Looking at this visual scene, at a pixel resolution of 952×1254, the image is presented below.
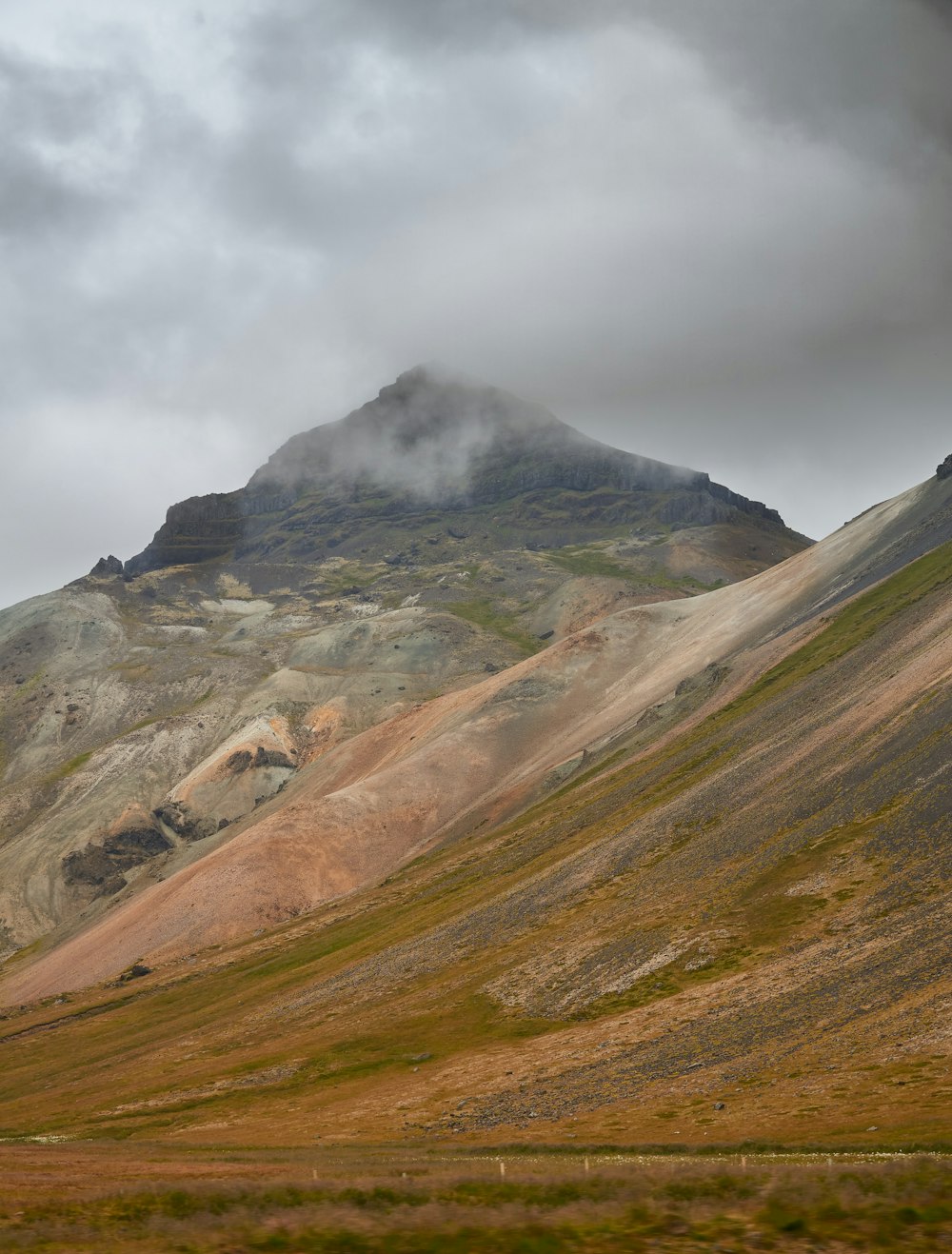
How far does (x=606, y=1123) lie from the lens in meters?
52.4

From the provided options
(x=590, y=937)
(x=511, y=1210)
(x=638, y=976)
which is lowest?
(x=638, y=976)

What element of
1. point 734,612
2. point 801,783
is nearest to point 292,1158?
point 801,783

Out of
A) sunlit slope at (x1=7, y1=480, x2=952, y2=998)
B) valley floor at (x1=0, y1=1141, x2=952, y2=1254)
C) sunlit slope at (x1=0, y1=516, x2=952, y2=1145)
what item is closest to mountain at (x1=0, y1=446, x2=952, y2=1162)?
sunlit slope at (x1=0, y1=516, x2=952, y2=1145)

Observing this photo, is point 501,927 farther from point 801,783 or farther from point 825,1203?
point 825,1203

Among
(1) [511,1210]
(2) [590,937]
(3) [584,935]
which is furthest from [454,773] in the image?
(1) [511,1210]

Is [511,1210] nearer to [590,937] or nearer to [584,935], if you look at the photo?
[590,937]

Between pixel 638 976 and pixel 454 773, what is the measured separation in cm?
9397

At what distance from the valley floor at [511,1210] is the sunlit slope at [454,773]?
389 feet

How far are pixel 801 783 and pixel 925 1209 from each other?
7904 centimetres

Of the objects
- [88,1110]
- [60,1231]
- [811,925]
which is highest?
[60,1231]

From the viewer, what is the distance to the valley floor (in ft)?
72.6

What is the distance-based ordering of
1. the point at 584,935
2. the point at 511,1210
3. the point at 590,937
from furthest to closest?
the point at 584,935
the point at 590,937
the point at 511,1210

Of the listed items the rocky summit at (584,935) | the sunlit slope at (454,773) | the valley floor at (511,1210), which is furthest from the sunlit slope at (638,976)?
the valley floor at (511,1210)

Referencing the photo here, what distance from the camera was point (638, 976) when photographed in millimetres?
78188
